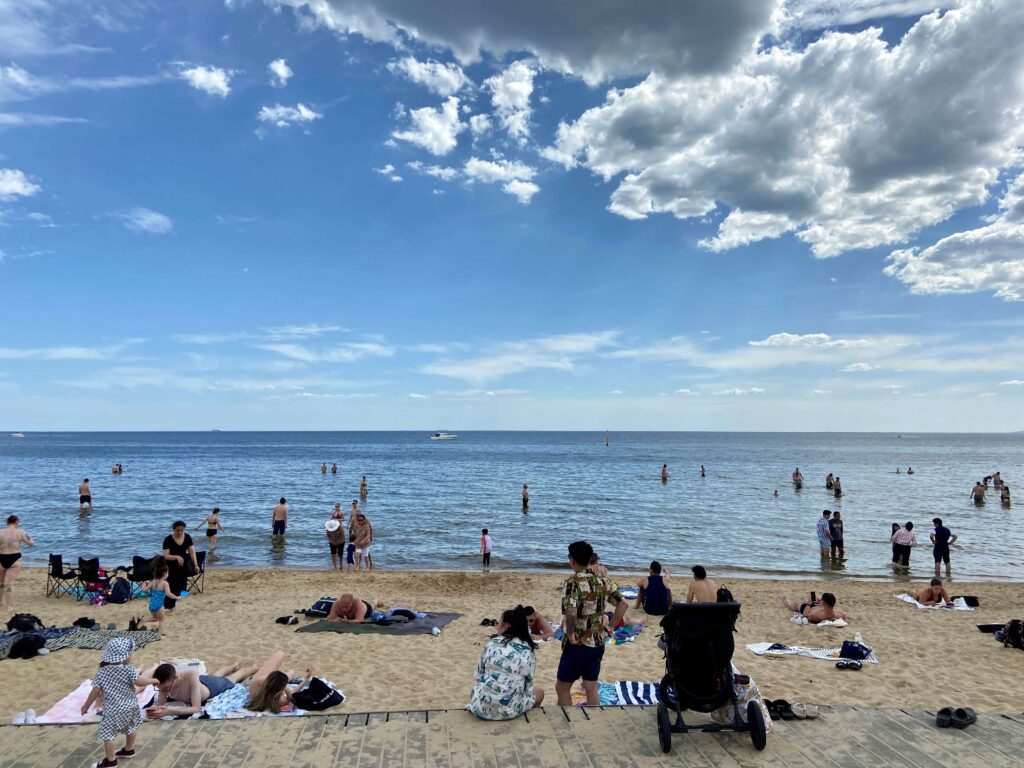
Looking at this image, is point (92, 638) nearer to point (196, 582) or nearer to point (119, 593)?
point (119, 593)

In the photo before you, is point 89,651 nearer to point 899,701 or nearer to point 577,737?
point 577,737

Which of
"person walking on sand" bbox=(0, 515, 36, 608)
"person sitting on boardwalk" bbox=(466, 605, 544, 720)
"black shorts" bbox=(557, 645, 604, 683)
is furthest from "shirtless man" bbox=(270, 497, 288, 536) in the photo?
"black shorts" bbox=(557, 645, 604, 683)

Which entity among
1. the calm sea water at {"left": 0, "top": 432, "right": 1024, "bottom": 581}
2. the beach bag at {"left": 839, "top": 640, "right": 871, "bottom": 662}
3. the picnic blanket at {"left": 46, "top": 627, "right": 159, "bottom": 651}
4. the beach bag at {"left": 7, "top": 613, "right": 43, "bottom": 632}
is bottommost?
the calm sea water at {"left": 0, "top": 432, "right": 1024, "bottom": 581}

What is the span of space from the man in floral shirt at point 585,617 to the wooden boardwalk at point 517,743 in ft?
1.50

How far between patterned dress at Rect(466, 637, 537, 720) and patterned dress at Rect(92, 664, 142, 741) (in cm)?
249

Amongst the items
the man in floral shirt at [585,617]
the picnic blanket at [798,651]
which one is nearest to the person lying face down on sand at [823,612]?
the picnic blanket at [798,651]

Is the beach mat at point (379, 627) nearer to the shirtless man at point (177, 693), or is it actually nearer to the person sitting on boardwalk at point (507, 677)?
the shirtless man at point (177, 693)

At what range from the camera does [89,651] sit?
9.20 metres

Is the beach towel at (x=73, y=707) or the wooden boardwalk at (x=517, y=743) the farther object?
the beach towel at (x=73, y=707)

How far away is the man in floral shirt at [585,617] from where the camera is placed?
536 centimetres

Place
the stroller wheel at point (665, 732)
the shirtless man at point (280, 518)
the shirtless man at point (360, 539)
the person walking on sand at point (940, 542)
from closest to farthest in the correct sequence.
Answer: the stroller wheel at point (665, 732) → the person walking on sand at point (940, 542) → the shirtless man at point (360, 539) → the shirtless man at point (280, 518)

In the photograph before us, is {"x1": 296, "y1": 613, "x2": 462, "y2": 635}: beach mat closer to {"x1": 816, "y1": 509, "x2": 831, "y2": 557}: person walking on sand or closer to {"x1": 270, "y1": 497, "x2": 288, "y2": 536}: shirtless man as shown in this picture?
{"x1": 270, "y1": 497, "x2": 288, "y2": 536}: shirtless man

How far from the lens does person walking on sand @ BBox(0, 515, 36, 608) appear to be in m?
12.3

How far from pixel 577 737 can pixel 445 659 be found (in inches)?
200
